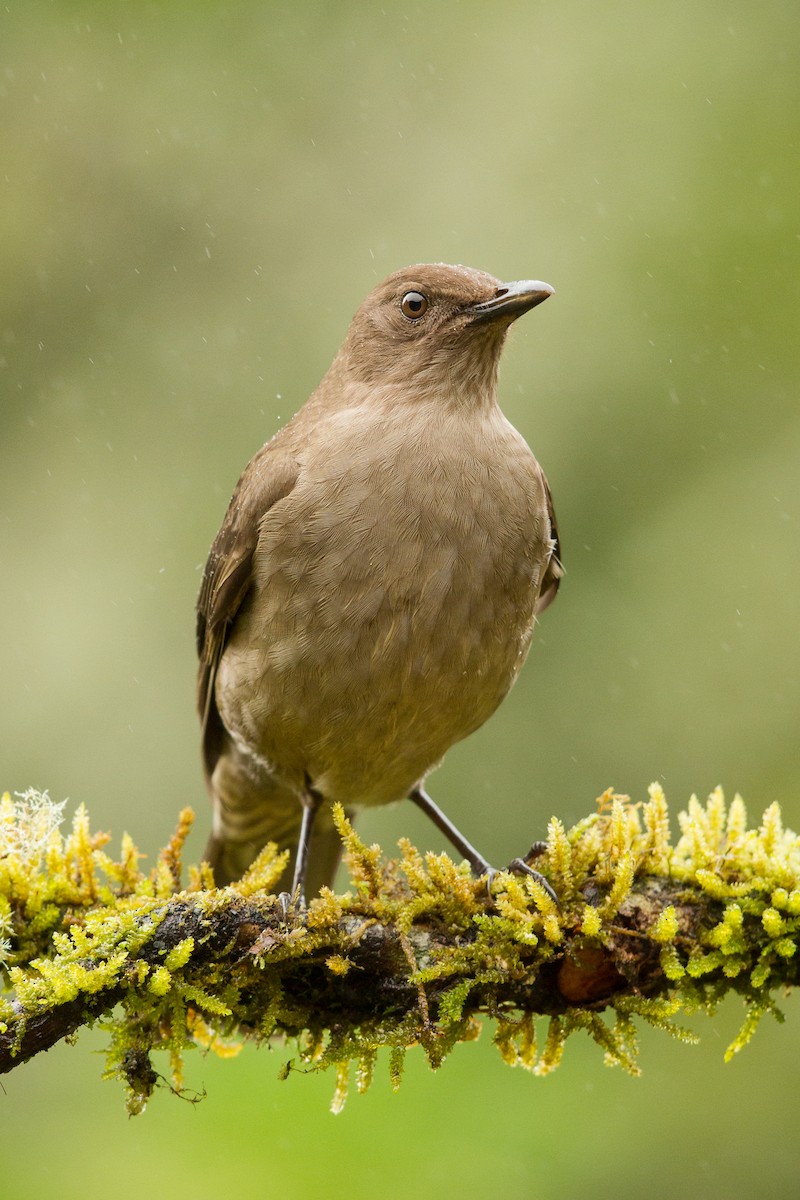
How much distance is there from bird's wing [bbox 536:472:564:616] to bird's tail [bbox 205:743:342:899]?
114cm

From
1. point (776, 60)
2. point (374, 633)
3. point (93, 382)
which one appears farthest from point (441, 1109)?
point (776, 60)

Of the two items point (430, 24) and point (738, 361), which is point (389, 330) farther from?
point (430, 24)

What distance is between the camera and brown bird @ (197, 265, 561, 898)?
4188 mm

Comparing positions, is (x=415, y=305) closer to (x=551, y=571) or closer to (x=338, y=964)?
(x=551, y=571)

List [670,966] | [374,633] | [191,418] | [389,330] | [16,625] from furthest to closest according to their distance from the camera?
[191,418], [16,625], [389,330], [374,633], [670,966]

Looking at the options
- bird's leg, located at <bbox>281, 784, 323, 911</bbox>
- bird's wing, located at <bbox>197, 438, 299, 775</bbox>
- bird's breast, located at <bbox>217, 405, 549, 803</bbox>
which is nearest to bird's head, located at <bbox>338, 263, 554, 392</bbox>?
bird's breast, located at <bbox>217, 405, 549, 803</bbox>

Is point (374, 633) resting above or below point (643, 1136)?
above

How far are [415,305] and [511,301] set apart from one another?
0.40 metres

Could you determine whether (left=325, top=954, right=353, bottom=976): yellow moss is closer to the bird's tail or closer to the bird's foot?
the bird's foot

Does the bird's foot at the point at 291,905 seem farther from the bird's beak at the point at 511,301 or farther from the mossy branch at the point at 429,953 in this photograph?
the bird's beak at the point at 511,301

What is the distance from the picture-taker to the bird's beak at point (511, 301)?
4316 millimetres

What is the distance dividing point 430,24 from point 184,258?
80.1 inches

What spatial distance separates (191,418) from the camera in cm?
789

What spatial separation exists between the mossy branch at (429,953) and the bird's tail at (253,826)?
1248mm
